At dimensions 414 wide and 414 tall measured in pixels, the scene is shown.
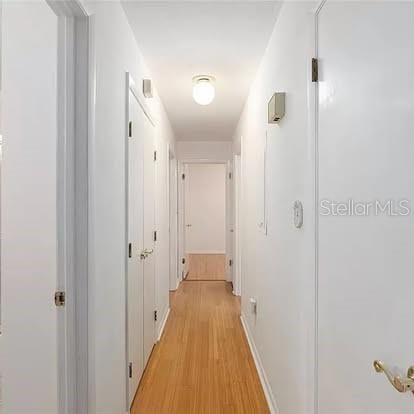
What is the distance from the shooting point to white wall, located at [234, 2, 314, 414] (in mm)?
1461

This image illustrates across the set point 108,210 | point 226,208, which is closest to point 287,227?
point 108,210

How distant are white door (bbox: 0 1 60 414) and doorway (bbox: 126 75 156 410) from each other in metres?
0.59

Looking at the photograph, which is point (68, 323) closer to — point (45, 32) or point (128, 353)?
point (128, 353)

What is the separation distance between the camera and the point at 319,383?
4.33ft

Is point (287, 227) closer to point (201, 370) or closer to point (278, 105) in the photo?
point (278, 105)

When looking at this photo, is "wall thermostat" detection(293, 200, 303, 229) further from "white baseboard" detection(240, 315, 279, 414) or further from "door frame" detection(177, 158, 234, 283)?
"door frame" detection(177, 158, 234, 283)

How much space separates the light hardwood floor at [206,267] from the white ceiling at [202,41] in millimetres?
3530

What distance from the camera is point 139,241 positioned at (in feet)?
8.06

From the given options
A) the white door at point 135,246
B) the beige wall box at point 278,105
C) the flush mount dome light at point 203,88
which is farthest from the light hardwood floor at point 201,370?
the flush mount dome light at point 203,88

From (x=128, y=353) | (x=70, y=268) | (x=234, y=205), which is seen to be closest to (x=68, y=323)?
(x=70, y=268)

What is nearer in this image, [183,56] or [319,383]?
[319,383]

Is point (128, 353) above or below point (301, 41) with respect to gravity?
below

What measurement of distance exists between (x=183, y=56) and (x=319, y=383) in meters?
2.27

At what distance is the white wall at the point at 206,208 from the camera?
8852 millimetres
